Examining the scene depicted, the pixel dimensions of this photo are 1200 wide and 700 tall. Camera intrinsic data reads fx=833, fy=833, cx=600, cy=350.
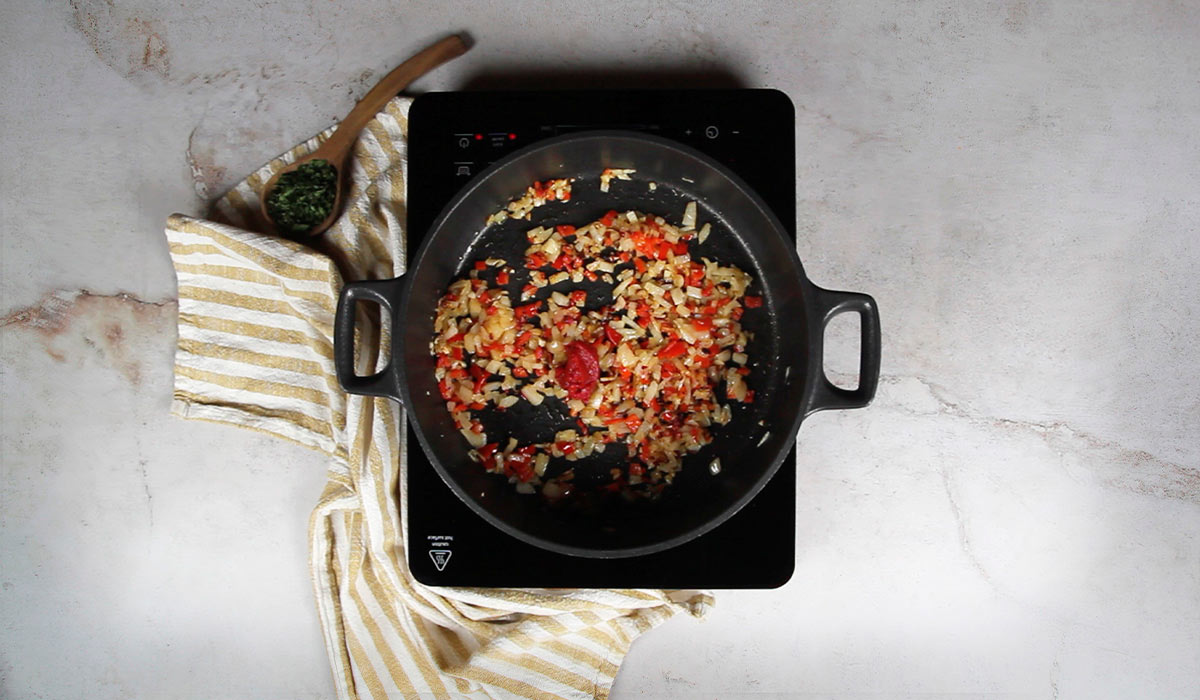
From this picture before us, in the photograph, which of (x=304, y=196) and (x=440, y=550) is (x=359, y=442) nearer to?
(x=440, y=550)

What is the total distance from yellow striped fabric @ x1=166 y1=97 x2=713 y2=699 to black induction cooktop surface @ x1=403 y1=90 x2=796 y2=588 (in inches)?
2.2

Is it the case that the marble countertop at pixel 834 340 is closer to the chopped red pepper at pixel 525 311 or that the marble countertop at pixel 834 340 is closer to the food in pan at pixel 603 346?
the food in pan at pixel 603 346

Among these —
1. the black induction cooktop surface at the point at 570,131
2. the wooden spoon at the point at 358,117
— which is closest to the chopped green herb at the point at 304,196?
the wooden spoon at the point at 358,117

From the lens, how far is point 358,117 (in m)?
0.99

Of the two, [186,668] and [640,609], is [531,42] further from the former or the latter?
[186,668]

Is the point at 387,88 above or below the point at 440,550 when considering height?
above

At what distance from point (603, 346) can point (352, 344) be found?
27 cm

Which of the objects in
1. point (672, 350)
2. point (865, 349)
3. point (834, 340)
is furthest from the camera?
point (834, 340)

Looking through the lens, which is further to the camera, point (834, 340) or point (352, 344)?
point (834, 340)

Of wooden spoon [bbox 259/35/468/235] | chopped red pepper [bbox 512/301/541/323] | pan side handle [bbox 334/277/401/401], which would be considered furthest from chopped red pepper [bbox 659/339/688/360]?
wooden spoon [bbox 259/35/468/235]

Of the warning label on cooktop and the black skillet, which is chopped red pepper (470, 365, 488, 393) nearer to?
the black skillet

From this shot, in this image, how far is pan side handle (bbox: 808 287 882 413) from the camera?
2.66 feet

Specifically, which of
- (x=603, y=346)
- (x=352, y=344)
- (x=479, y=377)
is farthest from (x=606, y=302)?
(x=352, y=344)

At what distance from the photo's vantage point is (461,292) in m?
0.95
